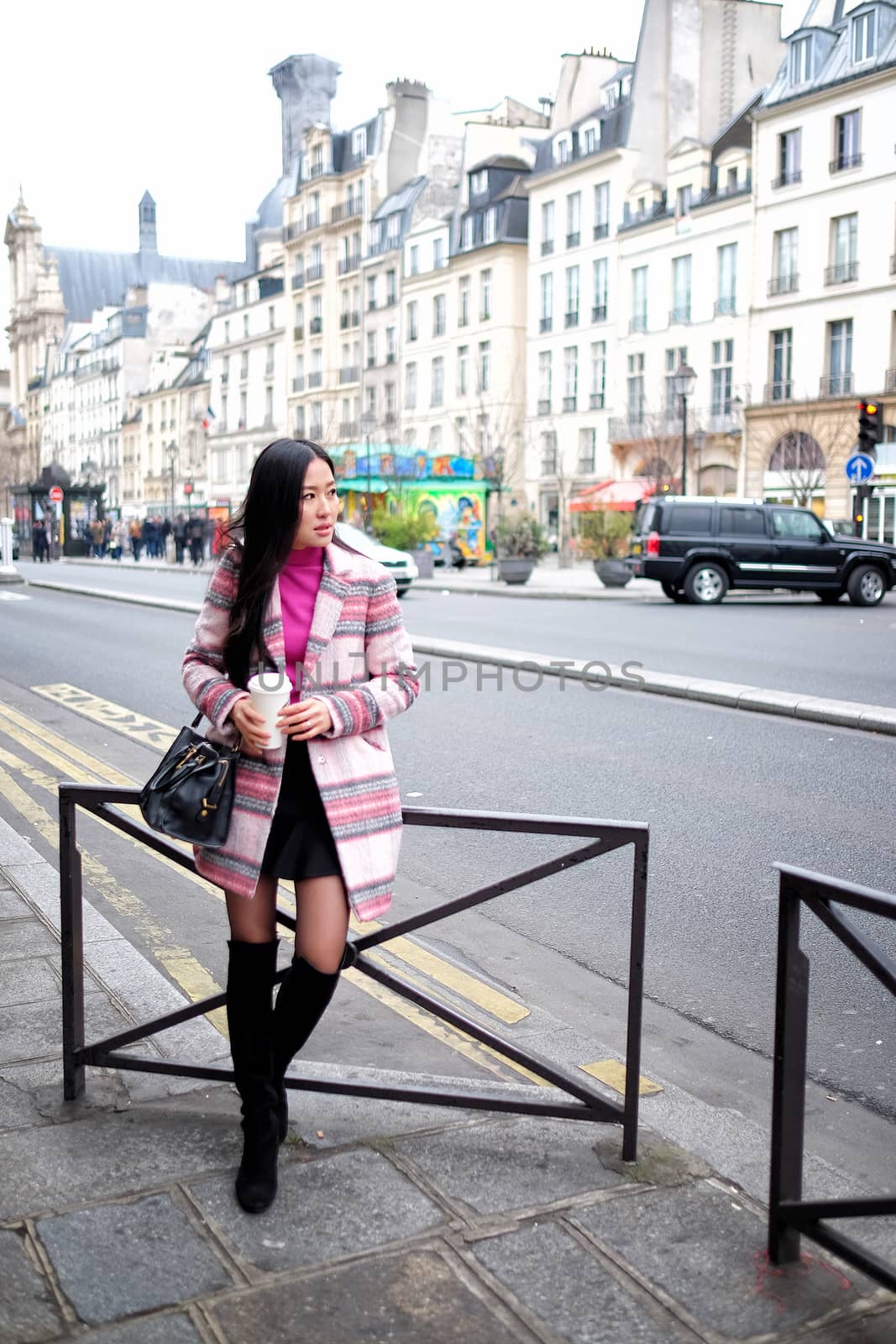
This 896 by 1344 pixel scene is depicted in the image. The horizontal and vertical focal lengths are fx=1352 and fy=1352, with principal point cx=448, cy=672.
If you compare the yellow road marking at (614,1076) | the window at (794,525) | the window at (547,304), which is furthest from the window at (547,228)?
the yellow road marking at (614,1076)

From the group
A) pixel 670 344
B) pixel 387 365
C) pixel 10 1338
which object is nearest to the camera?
pixel 10 1338

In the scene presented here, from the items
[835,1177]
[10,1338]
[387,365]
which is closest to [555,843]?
[835,1177]

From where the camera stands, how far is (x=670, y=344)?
4769 cm

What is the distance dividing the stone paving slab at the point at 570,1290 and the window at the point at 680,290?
46.8m

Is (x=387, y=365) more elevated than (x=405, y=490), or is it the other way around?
(x=387, y=365)

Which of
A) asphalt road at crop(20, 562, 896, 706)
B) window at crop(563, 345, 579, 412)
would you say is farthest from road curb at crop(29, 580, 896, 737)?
window at crop(563, 345, 579, 412)

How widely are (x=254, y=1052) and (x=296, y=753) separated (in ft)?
2.18

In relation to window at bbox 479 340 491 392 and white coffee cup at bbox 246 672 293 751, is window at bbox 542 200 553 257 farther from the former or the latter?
white coffee cup at bbox 246 672 293 751

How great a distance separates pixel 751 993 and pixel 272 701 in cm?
242

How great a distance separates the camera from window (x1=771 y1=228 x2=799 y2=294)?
42.8 m

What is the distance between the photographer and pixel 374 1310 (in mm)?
2463

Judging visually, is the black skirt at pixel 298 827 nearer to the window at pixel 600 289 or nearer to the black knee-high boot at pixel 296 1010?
the black knee-high boot at pixel 296 1010

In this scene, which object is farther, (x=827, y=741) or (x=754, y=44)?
(x=754, y=44)

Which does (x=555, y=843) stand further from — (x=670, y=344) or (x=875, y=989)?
(x=670, y=344)
